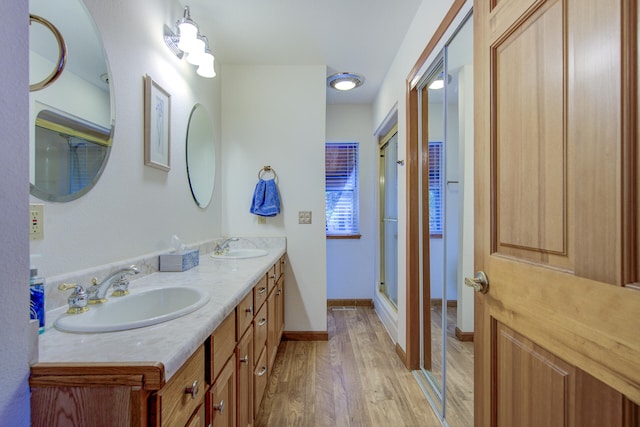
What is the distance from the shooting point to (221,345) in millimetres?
934

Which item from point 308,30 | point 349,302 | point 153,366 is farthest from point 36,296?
point 349,302

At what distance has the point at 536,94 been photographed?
2.39 feet

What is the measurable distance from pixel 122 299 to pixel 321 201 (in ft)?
5.65

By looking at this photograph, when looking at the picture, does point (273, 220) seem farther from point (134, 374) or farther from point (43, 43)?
point (134, 374)

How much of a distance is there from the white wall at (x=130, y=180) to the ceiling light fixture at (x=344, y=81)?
131 cm

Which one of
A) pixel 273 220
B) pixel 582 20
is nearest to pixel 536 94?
pixel 582 20

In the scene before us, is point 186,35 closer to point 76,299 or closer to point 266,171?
point 266,171

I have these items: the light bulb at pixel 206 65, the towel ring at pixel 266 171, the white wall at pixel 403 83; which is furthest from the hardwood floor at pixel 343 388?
the light bulb at pixel 206 65

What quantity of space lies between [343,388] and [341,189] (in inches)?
84.7

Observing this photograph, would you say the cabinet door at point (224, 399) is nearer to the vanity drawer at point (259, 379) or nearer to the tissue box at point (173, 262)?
the vanity drawer at point (259, 379)

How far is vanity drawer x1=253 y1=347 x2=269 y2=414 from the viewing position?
140cm

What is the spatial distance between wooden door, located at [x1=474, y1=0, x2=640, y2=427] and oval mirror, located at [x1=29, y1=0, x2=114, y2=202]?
1348mm

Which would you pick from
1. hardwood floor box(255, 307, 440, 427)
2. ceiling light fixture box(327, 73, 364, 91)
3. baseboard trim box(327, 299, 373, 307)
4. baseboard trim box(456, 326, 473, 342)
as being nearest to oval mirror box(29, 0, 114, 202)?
hardwood floor box(255, 307, 440, 427)

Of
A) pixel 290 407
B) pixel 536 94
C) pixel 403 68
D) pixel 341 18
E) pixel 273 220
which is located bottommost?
pixel 290 407
